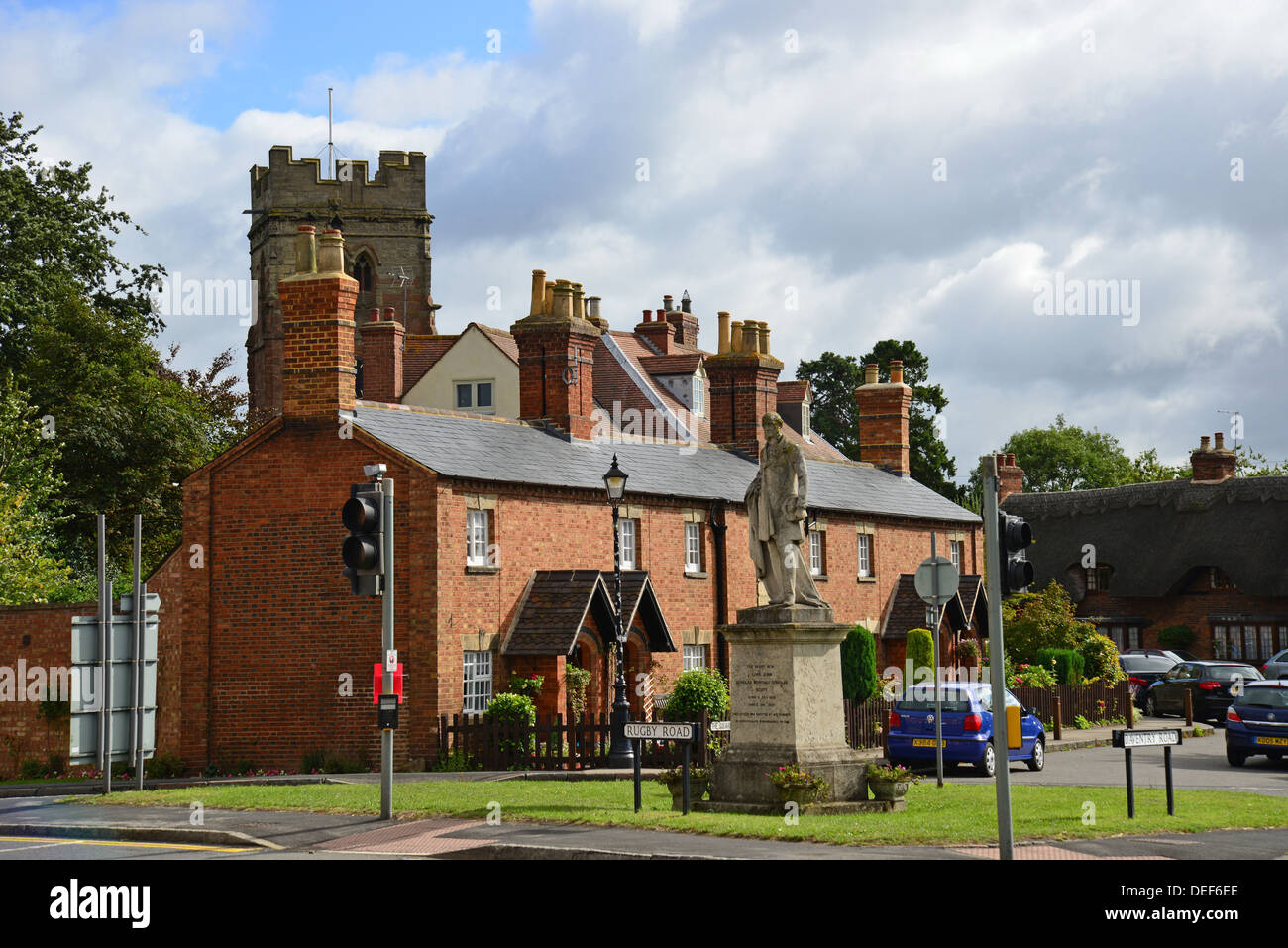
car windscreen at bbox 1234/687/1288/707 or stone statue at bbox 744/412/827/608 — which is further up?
stone statue at bbox 744/412/827/608

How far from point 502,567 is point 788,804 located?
42.7 ft

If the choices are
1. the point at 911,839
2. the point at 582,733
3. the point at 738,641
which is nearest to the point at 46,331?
the point at 582,733

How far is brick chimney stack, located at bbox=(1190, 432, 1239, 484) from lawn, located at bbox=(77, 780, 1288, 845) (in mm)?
43417

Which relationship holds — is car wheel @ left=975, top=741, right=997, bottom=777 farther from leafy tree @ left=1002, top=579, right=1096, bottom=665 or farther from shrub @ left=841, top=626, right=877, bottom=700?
leafy tree @ left=1002, top=579, right=1096, bottom=665

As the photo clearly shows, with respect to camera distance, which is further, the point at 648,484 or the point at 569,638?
the point at 648,484

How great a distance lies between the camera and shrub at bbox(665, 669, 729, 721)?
93.2 feet

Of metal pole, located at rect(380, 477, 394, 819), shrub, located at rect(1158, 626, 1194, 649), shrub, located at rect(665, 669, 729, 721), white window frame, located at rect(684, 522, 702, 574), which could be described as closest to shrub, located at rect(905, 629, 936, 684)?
white window frame, located at rect(684, 522, 702, 574)

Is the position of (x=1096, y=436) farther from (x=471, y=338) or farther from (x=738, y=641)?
(x=738, y=641)

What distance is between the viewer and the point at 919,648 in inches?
1517

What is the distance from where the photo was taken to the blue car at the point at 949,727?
25.0 m

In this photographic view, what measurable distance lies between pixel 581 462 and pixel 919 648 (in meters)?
10.7

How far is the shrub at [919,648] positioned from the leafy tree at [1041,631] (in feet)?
7.68

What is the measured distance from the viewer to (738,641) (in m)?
18.0

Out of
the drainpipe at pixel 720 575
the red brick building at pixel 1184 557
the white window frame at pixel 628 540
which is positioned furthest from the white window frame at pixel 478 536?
the red brick building at pixel 1184 557
